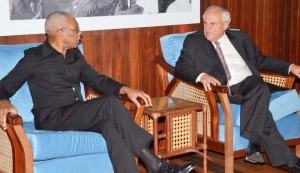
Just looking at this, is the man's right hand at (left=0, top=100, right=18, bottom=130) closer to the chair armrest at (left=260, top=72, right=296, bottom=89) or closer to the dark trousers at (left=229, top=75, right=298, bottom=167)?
the dark trousers at (left=229, top=75, right=298, bottom=167)

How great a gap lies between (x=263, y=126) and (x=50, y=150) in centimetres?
151

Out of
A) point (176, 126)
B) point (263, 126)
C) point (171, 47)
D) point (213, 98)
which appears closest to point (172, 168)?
point (176, 126)

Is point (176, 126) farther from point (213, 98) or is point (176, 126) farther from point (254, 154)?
point (254, 154)

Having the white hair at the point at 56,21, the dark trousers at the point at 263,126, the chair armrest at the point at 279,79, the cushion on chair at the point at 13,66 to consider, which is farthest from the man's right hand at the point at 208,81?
the cushion on chair at the point at 13,66

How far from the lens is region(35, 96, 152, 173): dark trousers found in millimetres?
3260

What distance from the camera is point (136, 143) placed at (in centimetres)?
335

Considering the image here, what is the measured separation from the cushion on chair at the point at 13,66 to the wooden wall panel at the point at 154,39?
0.28 metres

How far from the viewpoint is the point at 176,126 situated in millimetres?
3764

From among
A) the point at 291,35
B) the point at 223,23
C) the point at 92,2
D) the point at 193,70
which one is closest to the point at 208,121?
the point at 193,70

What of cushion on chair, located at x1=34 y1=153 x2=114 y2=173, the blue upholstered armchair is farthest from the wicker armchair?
cushion on chair, located at x1=34 y1=153 x2=114 y2=173

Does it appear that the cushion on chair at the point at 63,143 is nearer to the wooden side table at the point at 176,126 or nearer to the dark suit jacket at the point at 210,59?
the wooden side table at the point at 176,126

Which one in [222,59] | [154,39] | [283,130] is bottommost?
[283,130]

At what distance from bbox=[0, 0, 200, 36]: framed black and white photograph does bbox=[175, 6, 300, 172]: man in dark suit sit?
0.41 meters

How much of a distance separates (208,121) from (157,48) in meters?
0.99
